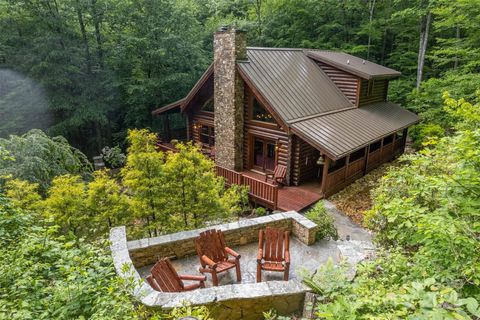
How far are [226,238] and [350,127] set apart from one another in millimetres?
8285

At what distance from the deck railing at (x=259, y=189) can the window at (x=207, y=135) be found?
430 cm

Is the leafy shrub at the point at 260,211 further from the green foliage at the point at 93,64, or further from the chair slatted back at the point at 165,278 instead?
the green foliage at the point at 93,64

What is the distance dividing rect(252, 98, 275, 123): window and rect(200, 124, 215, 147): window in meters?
3.56

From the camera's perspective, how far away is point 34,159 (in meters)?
8.77

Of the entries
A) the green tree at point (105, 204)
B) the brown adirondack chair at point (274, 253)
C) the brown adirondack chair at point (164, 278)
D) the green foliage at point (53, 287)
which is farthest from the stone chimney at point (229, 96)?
the green foliage at point (53, 287)

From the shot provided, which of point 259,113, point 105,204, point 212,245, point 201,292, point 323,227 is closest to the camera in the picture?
point 201,292

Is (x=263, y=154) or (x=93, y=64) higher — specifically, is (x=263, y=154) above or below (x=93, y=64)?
below

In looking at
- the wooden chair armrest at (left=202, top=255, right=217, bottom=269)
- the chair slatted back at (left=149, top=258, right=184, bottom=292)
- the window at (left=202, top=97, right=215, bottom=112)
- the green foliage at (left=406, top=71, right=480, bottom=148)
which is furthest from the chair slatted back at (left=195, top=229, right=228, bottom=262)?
the green foliage at (left=406, top=71, right=480, bottom=148)

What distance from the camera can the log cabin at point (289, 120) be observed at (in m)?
11.3

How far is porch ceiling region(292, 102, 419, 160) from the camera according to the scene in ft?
34.9

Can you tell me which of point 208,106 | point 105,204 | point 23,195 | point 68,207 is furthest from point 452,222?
point 208,106

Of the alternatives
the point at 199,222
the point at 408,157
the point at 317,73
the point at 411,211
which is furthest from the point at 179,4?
the point at 411,211

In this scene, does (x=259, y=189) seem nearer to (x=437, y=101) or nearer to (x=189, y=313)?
(x=189, y=313)

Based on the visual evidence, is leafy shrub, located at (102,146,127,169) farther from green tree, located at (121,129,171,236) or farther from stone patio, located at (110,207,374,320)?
stone patio, located at (110,207,374,320)
